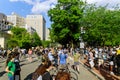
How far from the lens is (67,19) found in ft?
216

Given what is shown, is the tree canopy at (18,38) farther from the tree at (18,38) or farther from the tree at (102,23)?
the tree at (102,23)

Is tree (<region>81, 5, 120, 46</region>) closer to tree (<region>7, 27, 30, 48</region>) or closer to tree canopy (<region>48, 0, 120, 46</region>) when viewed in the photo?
tree canopy (<region>48, 0, 120, 46</region>)

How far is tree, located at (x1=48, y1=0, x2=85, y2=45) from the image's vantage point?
6569 centimetres

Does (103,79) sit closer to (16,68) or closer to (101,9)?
(16,68)

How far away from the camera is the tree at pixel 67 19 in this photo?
65.7 meters

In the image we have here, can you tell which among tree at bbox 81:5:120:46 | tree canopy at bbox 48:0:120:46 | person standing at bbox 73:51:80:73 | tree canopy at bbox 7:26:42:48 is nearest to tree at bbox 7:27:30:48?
tree canopy at bbox 7:26:42:48

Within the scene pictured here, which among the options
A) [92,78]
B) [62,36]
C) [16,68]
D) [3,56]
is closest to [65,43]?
[62,36]

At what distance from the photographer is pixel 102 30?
211ft

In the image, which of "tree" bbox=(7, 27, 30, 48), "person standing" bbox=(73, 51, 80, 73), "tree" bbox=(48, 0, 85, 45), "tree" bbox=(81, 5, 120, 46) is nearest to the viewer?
"person standing" bbox=(73, 51, 80, 73)

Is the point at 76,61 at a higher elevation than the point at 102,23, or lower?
lower

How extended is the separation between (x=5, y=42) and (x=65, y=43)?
6070cm

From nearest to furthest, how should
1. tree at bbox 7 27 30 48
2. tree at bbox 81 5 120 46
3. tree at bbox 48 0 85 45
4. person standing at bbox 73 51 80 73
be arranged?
1. person standing at bbox 73 51 80 73
2. tree at bbox 81 5 120 46
3. tree at bbox 48 0 85 45
4. tree at bbox 7 27 30 48

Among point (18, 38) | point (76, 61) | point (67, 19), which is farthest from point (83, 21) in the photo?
point (18, 38)

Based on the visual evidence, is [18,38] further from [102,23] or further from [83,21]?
[102,23]
